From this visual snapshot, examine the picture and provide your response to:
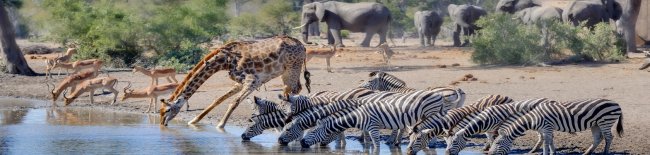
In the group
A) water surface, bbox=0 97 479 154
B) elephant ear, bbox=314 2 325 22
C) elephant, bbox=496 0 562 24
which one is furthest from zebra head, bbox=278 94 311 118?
elephant ear, bbox=314 2 325 22

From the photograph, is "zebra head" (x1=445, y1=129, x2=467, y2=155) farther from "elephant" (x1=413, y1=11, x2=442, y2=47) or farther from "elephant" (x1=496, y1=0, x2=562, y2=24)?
"elephant" (x1=413, y1=11, x2=442, y2=47)

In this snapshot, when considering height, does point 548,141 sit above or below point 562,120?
below

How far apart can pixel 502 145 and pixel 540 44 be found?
12.7m

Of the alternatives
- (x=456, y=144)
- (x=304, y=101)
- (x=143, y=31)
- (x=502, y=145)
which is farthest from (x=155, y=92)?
(x=143, y=31)

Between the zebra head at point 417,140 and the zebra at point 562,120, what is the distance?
2.38 ft

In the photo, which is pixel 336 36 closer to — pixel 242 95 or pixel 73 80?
pixel 73 80

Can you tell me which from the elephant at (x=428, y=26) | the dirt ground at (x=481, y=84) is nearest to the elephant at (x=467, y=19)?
the elephant at (x=428, y=26)

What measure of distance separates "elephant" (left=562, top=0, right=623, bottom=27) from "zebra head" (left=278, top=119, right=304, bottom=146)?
19870mm

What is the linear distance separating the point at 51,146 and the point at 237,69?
326cm

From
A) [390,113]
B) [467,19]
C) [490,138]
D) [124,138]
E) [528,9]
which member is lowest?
[124,138]

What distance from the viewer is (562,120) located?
12.6 meters

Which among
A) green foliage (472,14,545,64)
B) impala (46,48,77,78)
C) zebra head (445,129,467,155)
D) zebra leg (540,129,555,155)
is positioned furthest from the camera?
impala (46,48,77,78)

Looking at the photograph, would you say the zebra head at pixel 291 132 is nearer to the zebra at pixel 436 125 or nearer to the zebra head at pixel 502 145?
the zebra at pixel 436 125

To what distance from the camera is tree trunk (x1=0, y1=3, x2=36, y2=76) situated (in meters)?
27.4
